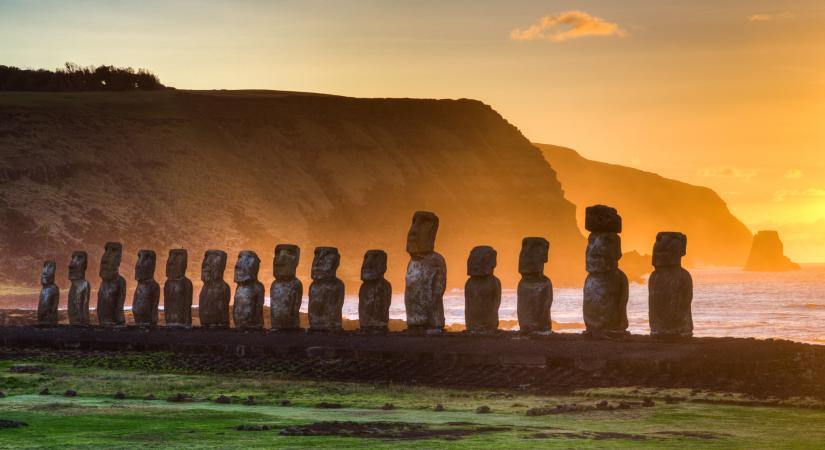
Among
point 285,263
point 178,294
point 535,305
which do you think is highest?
point 285,263

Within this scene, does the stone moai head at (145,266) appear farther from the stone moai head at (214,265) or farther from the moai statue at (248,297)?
the moai statue at (248,297)

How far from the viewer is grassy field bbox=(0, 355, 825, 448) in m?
15.1

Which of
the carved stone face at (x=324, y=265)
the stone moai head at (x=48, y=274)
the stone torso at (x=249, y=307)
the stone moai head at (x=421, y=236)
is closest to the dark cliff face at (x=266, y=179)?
the stone moai head at (x=48, y=274)

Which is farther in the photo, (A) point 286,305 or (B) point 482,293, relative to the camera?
(A) point 286,305

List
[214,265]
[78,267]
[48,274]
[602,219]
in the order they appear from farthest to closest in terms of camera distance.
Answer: [48,274] < [78,267] < [214,265] < [602,219]

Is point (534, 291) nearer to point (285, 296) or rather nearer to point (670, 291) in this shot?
point (670, 291)

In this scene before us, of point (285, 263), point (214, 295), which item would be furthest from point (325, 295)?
point (214, 295)

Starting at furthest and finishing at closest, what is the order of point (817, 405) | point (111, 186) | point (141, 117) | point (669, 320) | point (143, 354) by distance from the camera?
point (141, 117), point (111, 186), point (143, 354), point (669, 320), point (817, 405)

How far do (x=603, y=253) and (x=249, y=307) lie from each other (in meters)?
10.2

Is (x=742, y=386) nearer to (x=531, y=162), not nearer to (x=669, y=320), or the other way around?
(x=669, y=320)

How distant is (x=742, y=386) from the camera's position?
67.3ft

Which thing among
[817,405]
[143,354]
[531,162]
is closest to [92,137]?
[531,162]

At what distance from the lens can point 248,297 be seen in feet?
108

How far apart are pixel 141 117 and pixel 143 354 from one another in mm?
96236
